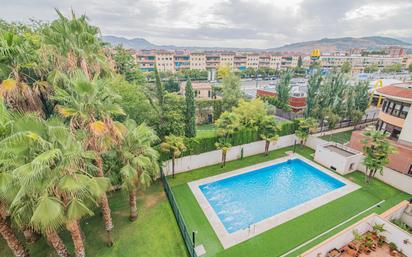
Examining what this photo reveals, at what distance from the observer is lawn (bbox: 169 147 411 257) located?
10.0m

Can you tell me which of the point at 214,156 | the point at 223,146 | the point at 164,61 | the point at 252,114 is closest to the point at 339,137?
the point at 252,114

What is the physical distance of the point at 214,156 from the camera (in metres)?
17.8

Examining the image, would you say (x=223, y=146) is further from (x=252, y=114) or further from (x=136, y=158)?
(x=136, y=158)

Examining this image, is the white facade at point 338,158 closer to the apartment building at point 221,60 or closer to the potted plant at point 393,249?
the potted plant at point 393,249

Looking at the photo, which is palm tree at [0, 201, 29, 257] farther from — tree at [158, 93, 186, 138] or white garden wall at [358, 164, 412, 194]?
white garden wall at [358, 164, 412, 194]

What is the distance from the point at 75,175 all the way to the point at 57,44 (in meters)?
6.11

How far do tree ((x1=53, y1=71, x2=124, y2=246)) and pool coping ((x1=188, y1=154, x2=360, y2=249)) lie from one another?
301 inches

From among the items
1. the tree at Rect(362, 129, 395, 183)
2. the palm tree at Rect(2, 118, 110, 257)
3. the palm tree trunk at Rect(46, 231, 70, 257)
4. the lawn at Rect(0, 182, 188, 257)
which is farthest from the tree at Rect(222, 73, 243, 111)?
the palm tree trunk at Rect(46, 231, 70, 257)

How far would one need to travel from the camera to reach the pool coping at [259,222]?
424 inches

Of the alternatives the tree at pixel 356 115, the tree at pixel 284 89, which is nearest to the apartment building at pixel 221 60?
the tree at pixel 284 89

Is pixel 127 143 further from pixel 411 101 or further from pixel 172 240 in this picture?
pixel 411 101

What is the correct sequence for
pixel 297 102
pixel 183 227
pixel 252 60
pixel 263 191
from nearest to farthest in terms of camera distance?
pixel 183 227
pixel 263 191
pixel 297 102
pixel 252 60

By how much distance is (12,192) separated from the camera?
5.58 meters

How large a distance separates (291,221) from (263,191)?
140 inches
